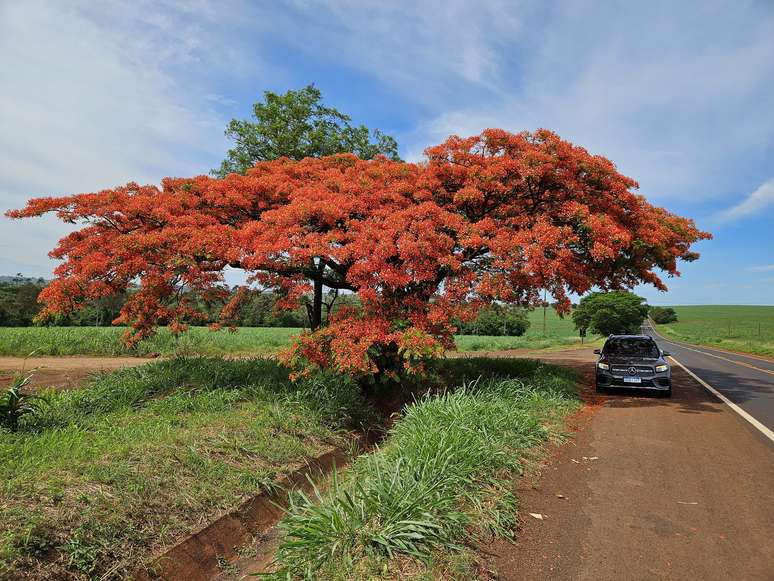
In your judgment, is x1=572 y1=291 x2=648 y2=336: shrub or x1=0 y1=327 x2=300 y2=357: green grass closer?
x1=0 y1=327 x2=300 y2=357: green grass

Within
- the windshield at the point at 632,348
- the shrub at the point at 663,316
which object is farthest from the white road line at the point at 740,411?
the shrub at the point at 663,316

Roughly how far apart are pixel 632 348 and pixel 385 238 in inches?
307

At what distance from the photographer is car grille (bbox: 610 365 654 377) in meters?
10.4

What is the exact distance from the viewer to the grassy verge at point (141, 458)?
12.4ft

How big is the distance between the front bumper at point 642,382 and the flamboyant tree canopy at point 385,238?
245 centimetres

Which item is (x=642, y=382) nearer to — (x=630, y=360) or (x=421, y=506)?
(x=630, y=360)

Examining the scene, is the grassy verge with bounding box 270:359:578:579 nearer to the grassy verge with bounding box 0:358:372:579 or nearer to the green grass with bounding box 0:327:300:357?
the grassy verge with bounding box 0:358:372:579

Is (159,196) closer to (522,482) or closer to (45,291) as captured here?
(45,291)

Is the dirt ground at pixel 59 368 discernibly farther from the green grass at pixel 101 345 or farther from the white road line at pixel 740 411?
the white road line at pixel 740 411

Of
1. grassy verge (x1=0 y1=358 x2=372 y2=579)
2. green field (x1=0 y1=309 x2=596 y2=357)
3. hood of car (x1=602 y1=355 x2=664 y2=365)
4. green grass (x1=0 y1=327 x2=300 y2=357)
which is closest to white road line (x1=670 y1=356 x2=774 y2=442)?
hood of car (x1=602 y1=355 x2=664 y2=365)

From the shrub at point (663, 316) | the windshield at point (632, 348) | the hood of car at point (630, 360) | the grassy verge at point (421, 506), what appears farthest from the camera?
the shrub at point (663, 316)

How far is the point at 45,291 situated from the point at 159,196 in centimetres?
277

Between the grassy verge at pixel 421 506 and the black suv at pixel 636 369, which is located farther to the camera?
the black suv at pixel 636 369

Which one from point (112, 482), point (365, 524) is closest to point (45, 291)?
point (112, 482)
